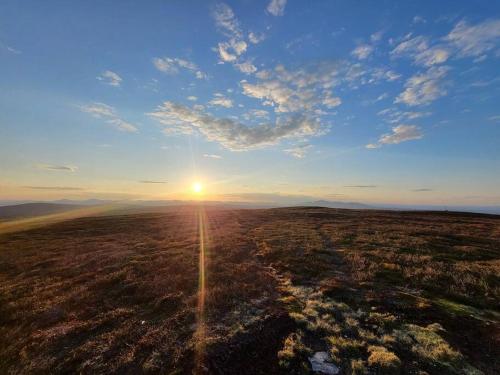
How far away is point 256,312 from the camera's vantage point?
15.6m

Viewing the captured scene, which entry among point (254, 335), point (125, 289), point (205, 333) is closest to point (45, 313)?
point (125, 289)

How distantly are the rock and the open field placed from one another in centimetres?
23

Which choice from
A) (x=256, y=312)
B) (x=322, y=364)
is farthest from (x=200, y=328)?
(x=322, y=364)

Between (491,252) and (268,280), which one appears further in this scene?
(491,252)

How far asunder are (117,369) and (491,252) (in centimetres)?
3832

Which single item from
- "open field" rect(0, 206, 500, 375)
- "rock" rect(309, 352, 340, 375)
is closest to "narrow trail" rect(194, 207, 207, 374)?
"open field" rect(0, 206, 500, 375)

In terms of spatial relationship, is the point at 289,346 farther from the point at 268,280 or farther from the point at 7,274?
the point at 7,274

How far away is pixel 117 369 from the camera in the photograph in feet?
35.1

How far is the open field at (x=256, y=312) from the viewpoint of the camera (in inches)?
431

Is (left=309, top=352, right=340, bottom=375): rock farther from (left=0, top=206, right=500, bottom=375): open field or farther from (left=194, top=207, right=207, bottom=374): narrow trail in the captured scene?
(left=194, top=207, right=207, bottom=374): narrow trail

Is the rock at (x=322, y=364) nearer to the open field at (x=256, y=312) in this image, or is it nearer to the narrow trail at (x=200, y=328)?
the open field at (x=256, y=312)

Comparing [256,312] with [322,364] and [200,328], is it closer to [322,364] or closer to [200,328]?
[200,328]

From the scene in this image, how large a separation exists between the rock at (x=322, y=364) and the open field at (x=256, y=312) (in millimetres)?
231

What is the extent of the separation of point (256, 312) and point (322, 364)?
227 inches
